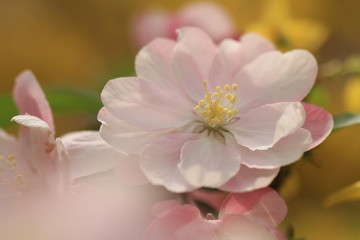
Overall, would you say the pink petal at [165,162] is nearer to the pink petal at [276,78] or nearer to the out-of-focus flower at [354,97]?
the pink petal at [276,78]

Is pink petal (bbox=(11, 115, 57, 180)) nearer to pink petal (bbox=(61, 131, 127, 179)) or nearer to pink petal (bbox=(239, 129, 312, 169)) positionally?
pink petal (bbox=(61, 131, 127, 179))

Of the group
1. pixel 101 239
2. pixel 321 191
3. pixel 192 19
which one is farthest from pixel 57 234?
pixel 321 191

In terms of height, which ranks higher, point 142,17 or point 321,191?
point 142,17

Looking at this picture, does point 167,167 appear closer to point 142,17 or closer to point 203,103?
point 203,103

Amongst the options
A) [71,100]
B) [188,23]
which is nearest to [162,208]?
[71,100]

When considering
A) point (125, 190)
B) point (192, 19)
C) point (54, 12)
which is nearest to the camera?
point (125, 190)

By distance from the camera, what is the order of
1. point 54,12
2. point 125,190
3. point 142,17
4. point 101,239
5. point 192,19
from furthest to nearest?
point 54,12
point 142,17
point 192,19
point 125,190
point 101,239

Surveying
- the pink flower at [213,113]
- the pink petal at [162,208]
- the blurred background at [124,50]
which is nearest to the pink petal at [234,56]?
the pink flower at [213,113]
